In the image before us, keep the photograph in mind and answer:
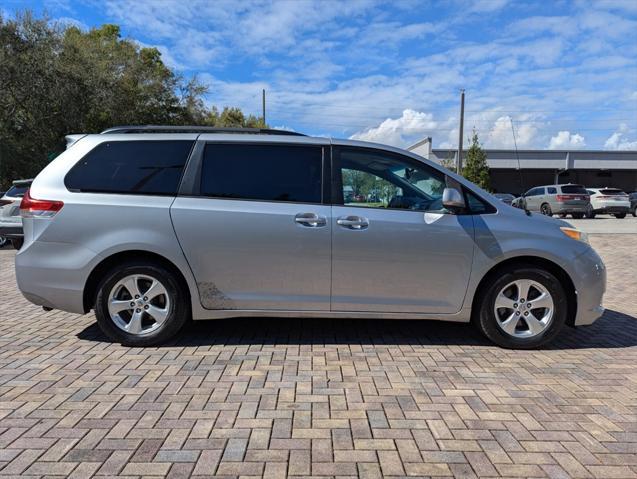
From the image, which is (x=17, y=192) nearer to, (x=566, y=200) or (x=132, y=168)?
(x=132, y=168)

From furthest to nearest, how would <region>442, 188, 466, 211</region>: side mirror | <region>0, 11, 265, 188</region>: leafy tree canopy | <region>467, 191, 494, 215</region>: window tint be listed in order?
<region>0, 11, 265, 188</region>: leafy tree canopy, <region>467, 191, 494, 215</region>: window tint, <region>442, 188, 466, 211</region>: side mirror

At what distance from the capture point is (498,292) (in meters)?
4.33

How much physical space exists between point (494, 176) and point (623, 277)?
46.6m

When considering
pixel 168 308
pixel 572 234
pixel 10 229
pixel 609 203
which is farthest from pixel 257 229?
pixel 609 203

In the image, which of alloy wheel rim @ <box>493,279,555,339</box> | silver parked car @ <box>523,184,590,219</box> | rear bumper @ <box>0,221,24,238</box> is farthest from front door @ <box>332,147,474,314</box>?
silver parked car @ <box>523,184,590,219</box>

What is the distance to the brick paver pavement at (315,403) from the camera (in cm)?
262

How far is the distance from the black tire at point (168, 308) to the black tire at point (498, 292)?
268 centimetres

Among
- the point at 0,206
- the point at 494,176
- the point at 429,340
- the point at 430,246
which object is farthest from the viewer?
the point at 494,176

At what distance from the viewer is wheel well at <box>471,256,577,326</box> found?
4.37 meters

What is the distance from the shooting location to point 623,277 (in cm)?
825

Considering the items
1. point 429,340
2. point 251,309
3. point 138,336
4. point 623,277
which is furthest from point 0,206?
point 623,277

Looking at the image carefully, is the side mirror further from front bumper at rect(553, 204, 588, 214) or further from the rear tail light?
front bumper at rect(553, 204, 588, 214)

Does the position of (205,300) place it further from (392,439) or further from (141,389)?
(392,439)

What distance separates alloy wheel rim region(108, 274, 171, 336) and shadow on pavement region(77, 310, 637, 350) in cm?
32
